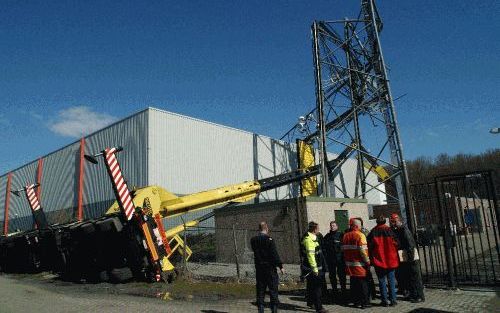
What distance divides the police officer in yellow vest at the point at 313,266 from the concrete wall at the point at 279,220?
7.04m

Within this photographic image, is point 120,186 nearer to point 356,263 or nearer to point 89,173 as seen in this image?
point 356,263

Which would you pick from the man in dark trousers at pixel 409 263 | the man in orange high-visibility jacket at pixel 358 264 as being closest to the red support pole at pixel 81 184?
the man in orange high-visibility jacket at pixel 358 264

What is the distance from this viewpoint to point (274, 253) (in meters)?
7.18

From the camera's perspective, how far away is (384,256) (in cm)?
804

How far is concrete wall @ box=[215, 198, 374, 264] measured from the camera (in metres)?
16.0

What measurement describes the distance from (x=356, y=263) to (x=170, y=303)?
13.5 ft

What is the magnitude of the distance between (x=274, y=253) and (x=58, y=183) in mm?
24413

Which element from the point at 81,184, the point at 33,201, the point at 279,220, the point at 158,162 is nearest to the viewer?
the point at 279,220

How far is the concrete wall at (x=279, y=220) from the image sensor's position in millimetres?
15984

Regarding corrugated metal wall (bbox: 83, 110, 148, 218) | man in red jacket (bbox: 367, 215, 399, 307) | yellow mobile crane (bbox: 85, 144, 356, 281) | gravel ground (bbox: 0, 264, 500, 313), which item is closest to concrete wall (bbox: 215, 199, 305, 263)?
yellow mobile crane (bbox: 85, 144, 356, 281)

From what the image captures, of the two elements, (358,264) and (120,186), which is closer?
(358,264)

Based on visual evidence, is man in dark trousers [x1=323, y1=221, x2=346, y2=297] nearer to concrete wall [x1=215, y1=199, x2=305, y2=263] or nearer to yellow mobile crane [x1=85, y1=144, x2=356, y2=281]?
yellow mobile crane [x1=85, y1=144, x2=356, y2=281]

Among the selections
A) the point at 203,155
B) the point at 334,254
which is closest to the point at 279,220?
the point at 334,254

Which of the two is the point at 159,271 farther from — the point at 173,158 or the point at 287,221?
the point at 173,158
